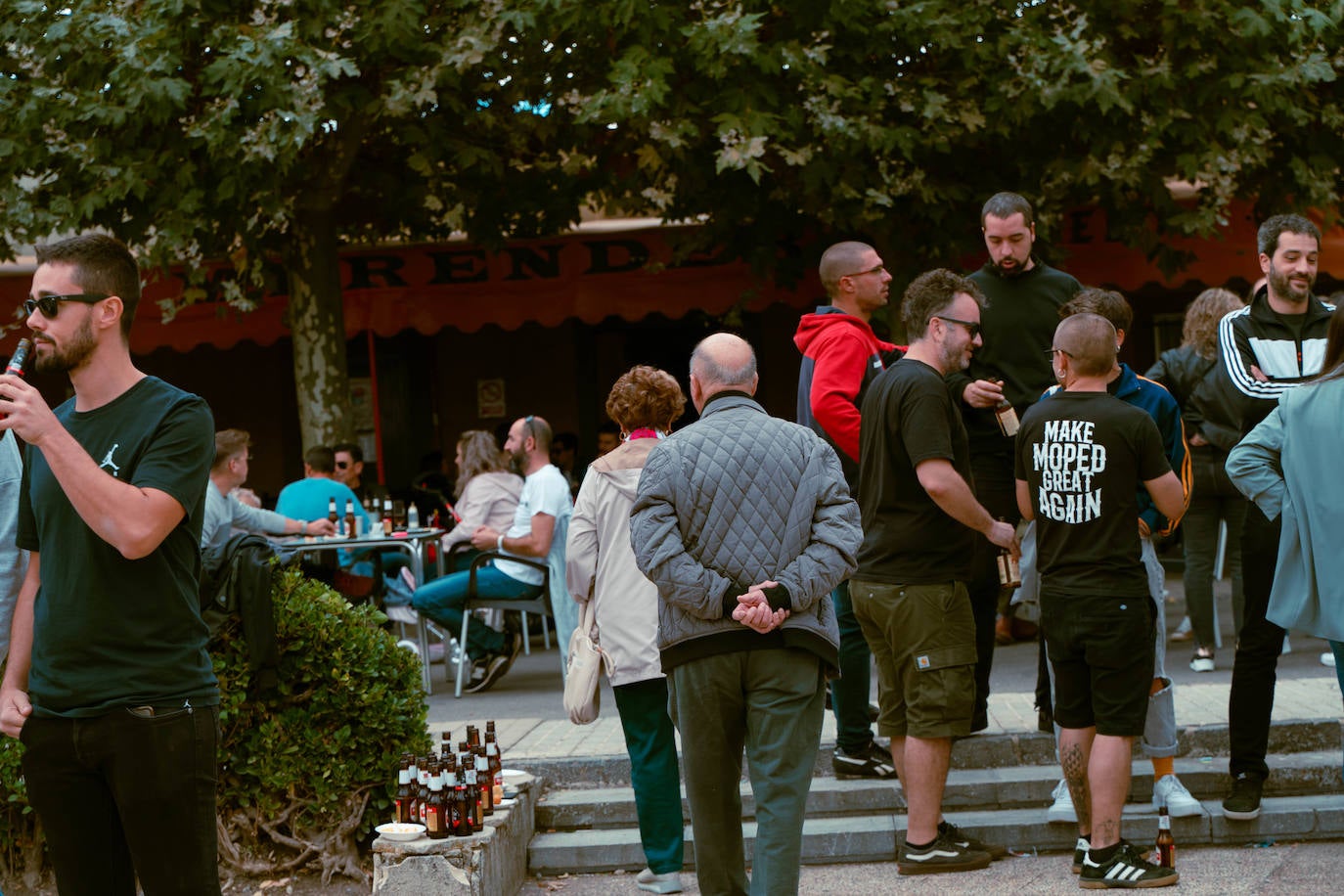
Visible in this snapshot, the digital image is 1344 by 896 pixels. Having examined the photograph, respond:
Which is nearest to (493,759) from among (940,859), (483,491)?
(940,859)

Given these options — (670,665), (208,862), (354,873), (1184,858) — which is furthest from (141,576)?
(1184,858)

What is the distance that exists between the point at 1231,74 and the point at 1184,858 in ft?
19.1

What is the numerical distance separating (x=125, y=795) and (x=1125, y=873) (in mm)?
3443

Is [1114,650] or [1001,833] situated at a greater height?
[1114,650]

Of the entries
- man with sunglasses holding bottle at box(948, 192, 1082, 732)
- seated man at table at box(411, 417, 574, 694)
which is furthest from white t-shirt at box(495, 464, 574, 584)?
man with sunglasses holding bottle at box(948, 192, 1082, 732)

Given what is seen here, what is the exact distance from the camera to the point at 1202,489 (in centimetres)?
806

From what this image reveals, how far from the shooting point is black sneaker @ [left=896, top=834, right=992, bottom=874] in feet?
17.8

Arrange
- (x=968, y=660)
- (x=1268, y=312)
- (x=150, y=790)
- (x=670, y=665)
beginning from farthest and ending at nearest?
(x=1268, y=312) → (x=968, y=660) → (x=670, y=665) → (x=150, y=790)

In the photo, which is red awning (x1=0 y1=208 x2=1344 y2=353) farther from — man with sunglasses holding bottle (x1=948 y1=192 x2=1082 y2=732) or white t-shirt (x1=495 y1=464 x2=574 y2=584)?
man with sunglasses holding bottle (x1=948 y1=192 x2=1082 y2=732)

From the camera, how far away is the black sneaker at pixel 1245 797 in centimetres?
562

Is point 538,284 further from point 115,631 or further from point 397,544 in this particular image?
Result: point 115,631

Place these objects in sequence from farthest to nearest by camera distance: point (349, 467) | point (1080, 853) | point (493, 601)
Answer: point (349, 467)
point (493, 601)
point (1080, 853)

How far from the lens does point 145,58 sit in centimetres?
912

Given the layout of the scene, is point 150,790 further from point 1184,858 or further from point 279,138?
point 279,138
